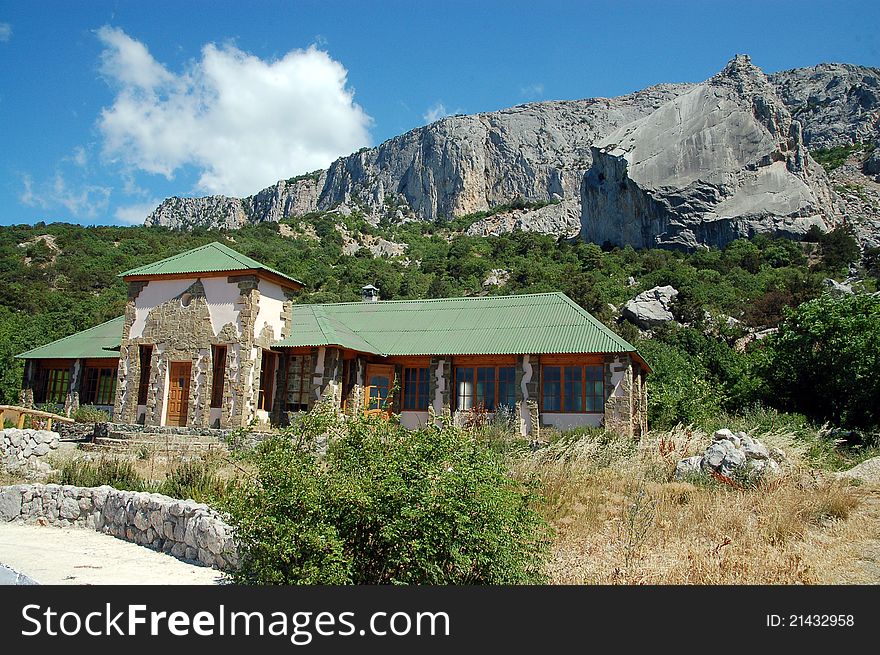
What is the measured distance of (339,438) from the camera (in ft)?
20.8

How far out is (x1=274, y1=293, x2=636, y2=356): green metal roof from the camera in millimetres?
20875

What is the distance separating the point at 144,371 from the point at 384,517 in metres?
19.1

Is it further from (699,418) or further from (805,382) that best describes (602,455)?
(805,382)

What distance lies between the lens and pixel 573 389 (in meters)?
20.8

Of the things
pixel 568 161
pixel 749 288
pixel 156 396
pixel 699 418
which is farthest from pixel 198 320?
pixel 568 161

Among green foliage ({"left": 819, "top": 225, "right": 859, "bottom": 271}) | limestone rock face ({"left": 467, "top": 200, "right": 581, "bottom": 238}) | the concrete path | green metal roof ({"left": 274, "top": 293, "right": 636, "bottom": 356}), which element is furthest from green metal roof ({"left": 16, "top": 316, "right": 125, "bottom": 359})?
limestone rock face ({"left": 467, "top": 200, "right": 581, "bottom": 238})

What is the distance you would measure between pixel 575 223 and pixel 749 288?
158ft

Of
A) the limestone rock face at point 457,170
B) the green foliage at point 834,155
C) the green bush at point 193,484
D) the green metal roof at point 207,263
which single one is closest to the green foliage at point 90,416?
the green metal roof at point 207,263

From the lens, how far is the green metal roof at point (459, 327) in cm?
2088

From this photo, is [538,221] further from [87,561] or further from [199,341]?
[87,561]

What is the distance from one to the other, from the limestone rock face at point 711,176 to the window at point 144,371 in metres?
58.6

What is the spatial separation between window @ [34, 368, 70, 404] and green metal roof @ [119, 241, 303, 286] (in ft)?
22.9

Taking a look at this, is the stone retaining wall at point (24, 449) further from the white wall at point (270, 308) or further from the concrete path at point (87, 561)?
the white wall at point (270, 308)

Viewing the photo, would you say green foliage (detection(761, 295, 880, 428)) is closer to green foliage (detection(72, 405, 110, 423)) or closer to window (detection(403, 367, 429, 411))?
window (detection(403, 367, 429, 411))
